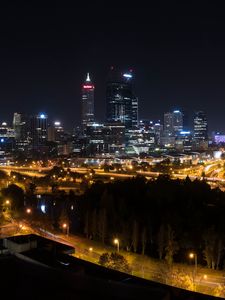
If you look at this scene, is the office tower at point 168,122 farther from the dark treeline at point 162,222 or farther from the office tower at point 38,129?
→ the dark treeline at point 162,222

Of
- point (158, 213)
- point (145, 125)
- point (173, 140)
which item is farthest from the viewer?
point (173, 140)

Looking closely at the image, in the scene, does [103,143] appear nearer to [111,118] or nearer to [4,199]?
[111,118]

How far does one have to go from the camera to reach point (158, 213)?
412 inches

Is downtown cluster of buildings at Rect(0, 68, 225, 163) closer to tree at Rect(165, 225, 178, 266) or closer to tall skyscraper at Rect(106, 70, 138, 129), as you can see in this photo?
A: tall skyscraper at Rect(106, 70, 138, 129)

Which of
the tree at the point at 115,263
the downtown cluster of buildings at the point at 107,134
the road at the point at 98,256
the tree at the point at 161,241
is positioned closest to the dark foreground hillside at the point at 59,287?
the tree at the point at 115,263

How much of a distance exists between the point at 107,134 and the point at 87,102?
15848mm

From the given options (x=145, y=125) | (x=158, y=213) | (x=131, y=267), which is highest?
(x=145, y=125)

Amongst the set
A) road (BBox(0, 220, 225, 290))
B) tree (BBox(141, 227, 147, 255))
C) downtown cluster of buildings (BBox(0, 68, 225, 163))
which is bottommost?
road (BBox(0, 220, 225, 290))

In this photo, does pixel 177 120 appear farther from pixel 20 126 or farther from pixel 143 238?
pixel 143 238

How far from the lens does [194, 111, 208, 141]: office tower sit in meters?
67.4

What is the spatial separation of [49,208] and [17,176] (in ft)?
26.6

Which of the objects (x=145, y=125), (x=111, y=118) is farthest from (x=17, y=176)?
(x=145, y=125)

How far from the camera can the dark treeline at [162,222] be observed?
8.64m

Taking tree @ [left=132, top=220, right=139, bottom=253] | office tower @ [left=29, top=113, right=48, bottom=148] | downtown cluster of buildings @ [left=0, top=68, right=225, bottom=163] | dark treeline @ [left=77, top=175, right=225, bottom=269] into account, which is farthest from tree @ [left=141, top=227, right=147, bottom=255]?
office tower @ [left=29, top=113, right=48, bottom=148]
